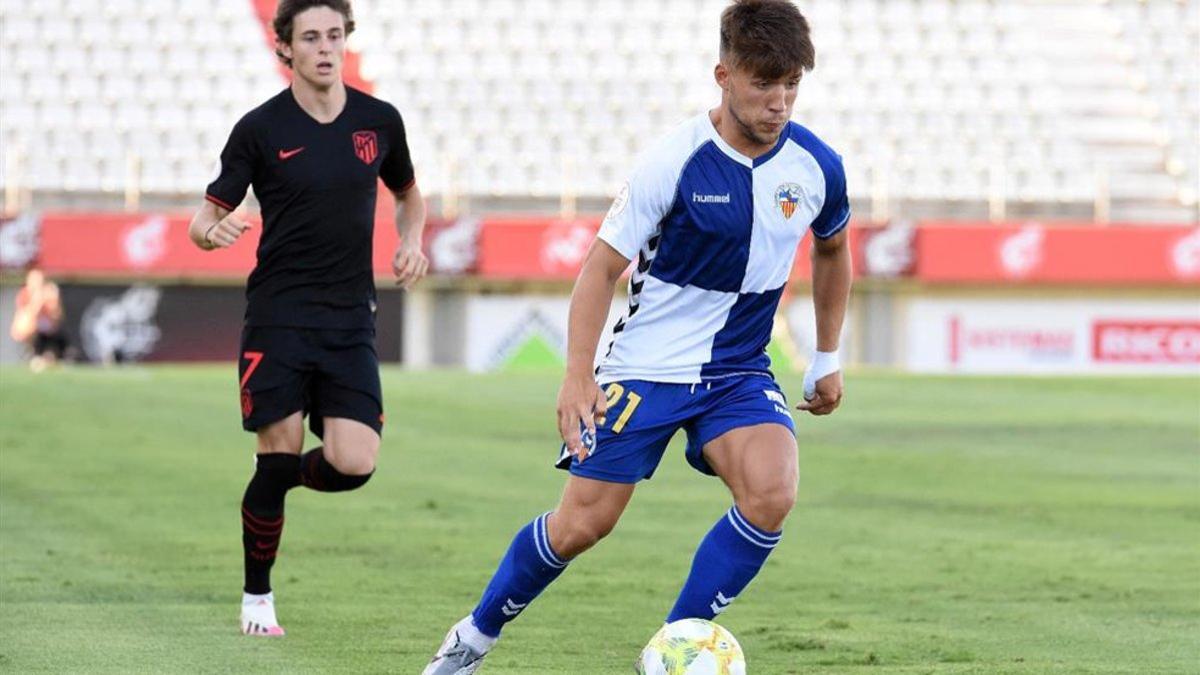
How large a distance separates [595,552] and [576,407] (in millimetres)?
4904

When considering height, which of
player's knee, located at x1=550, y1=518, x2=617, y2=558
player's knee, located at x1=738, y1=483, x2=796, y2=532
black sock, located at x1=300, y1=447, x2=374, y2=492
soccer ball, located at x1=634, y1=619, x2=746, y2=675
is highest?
player's knee, located at x1=738, y1=483, x2=796, y2=532

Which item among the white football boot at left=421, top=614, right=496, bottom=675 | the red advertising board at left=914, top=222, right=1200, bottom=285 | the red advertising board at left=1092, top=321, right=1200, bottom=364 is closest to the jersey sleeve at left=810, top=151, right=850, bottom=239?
the white football boot at left=421, top=614, right=496, bottom=675

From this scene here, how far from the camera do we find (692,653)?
5652 millimetres

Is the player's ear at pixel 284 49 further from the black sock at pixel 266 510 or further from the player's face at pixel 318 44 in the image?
the black sock at pixel 266 510

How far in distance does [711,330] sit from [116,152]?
29401 millimetres

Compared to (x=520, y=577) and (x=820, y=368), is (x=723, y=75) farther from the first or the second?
(x=520, y=577)

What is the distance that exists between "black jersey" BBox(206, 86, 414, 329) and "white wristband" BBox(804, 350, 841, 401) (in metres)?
1.93

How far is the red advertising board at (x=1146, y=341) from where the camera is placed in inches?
1415

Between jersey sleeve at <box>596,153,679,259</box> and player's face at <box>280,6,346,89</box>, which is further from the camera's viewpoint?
player's face at <box>280,6,346,89</box>

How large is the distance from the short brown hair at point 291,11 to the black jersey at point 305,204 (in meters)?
0.20

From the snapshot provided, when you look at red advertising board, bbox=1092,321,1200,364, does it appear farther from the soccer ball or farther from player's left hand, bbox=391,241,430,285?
the soccer ball

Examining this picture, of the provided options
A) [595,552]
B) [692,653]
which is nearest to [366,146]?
[692,653]

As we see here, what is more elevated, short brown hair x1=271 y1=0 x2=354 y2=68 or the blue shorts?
short brown hair x1=271 y1=0 x2=354 y2=68

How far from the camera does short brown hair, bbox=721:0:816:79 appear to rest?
221 inches
